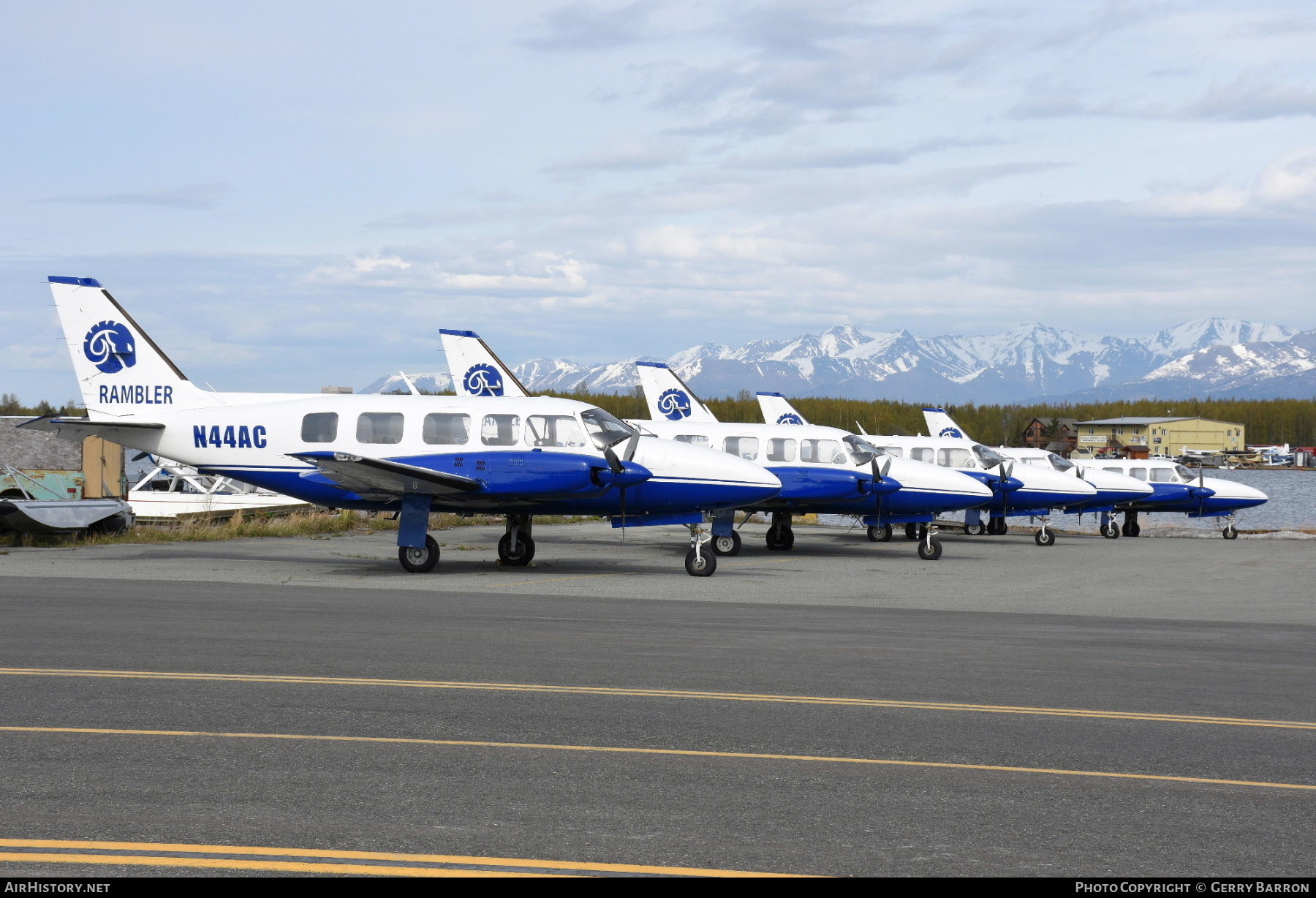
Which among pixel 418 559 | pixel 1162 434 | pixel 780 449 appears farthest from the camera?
pixel 1162 434

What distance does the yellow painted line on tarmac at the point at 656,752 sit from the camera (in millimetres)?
6633

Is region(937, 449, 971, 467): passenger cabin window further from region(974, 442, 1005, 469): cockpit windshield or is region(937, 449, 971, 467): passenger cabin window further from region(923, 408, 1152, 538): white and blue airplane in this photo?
region(923, 408, 1152, 538): white and blue airplane

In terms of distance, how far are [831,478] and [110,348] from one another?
48.3 feet

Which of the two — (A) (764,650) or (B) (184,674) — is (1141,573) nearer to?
(A) (764,650)

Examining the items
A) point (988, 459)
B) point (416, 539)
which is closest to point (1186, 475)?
point (988, 459)

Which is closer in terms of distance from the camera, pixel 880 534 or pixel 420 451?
pixel 420 451

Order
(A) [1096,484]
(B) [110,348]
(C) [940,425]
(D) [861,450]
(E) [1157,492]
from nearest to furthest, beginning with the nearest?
1. (B) [110,348]
2. (D) [861,450]
3. (A) [1096,484]
4. (E) [1157,492]
5. (C) [940,425]

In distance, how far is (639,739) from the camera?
7.37 m

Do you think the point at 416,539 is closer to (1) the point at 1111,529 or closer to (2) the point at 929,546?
(2) the point at 929,546

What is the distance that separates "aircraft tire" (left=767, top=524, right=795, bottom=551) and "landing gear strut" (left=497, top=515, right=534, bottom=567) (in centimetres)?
817

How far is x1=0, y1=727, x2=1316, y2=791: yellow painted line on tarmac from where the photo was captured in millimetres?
6633

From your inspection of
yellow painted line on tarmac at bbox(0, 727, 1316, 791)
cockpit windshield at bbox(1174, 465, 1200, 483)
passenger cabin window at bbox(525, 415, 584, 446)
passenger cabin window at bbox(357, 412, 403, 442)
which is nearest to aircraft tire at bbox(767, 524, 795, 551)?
passenger cabin window at bbox(525, 415, 584, 446)

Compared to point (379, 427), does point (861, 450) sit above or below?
below

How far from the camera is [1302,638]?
44.2 feet
